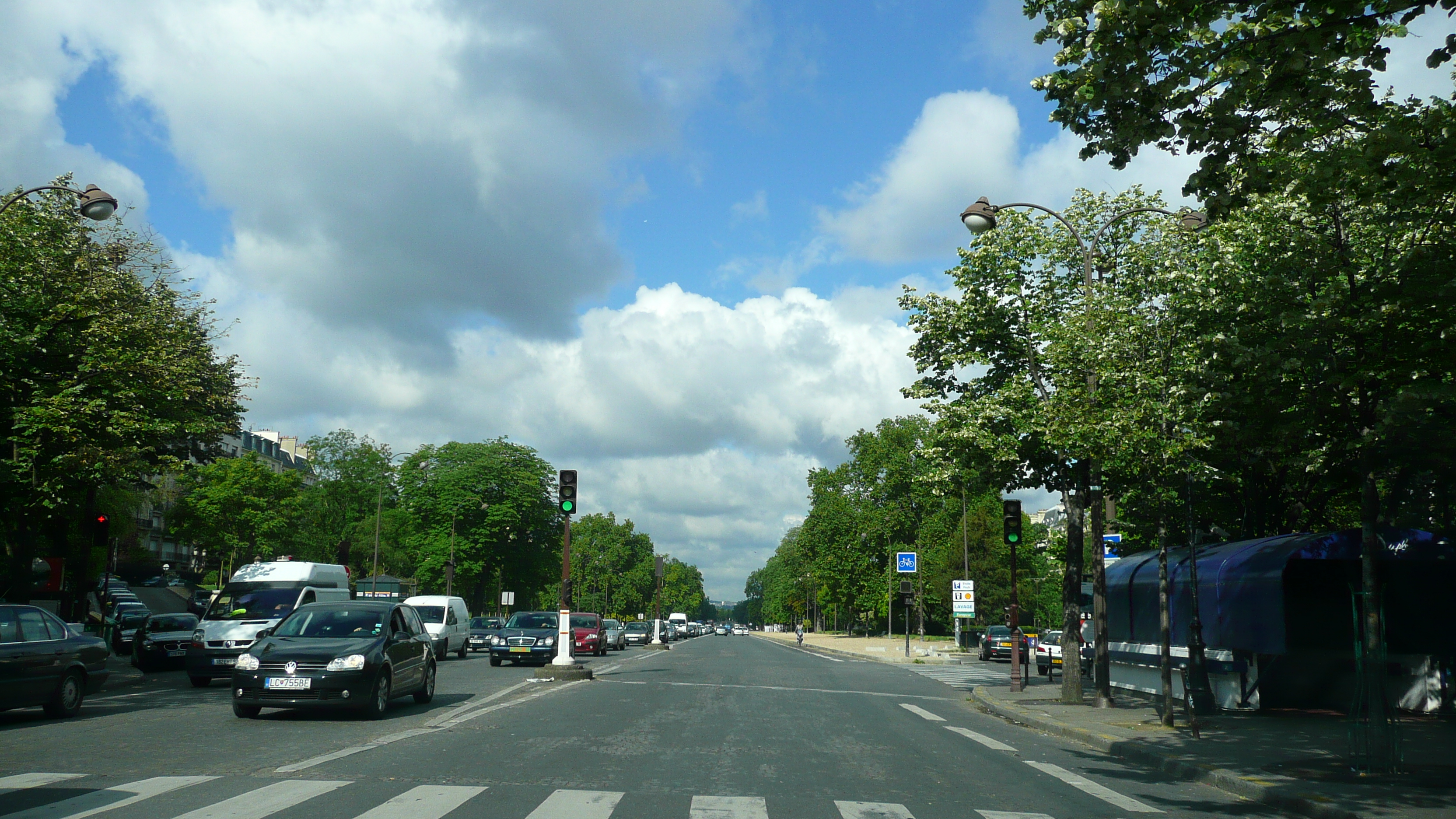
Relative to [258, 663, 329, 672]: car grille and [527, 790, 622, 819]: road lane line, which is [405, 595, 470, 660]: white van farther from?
[527, 790, 622, 819]: road lane line

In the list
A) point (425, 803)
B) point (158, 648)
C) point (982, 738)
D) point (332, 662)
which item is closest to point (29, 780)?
point (425, 803)

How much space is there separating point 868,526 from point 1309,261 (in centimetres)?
6867

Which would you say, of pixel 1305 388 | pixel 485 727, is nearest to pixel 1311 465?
pixel 1305 388

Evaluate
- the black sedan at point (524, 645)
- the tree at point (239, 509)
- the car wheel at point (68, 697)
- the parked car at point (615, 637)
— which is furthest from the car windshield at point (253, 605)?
the tree at point (239, 509)

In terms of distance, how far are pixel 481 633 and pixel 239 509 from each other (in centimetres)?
2962

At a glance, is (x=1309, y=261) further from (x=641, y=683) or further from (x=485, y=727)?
(x=641, y=683)

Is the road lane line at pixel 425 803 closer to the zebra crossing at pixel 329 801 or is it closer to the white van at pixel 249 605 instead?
the zebra crossing at pixel 329 801

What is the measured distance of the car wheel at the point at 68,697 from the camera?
14.4 meters

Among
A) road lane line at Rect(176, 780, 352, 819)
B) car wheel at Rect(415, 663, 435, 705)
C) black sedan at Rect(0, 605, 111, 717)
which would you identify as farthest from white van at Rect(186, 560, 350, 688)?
road lane line at Rect(176, 780, 352, 819)

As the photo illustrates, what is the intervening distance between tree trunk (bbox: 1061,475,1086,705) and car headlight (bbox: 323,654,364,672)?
1196 cm

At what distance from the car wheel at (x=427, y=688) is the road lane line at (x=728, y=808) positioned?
9243mm

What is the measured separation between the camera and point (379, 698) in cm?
1413

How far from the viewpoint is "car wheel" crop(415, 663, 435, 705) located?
16.4m

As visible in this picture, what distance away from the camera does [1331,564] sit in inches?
685
